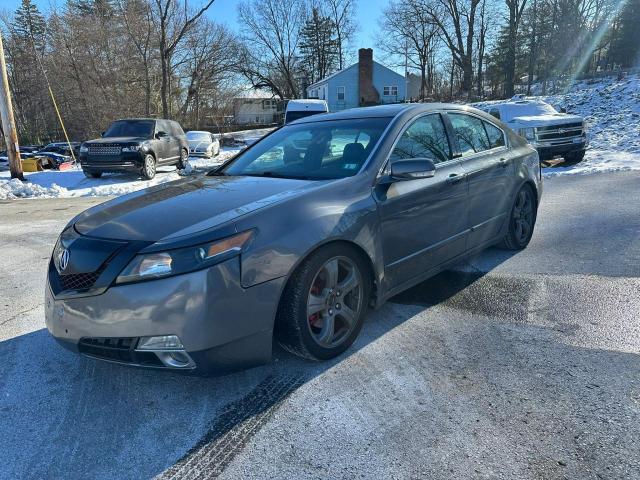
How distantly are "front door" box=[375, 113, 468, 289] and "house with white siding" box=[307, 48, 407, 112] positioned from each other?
47.5 metres

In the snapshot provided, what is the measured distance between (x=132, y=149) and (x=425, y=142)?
12.1 m

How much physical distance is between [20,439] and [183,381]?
866 millimetres

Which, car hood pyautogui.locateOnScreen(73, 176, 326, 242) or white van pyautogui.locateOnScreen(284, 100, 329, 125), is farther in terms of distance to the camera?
white van pyautogui.locateOnScreen(284, 100, 329, 125)

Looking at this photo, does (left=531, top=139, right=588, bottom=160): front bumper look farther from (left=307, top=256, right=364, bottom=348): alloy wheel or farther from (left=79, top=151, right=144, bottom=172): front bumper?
(left=307, top=256, right=364, bottom=348): alloy wheel

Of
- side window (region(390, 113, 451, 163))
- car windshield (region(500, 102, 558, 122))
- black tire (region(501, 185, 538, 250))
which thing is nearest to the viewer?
side window (region(390, 113, 451, 163))

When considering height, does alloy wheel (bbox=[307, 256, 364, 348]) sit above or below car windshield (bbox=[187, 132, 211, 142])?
below

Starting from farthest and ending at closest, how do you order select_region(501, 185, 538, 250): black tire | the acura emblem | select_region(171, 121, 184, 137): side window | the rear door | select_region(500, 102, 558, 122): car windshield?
select_region(171, 121, 184, 137): side window < select_region(500, 102, 558, 122): car windshield < select_region(501, 185, 538, 250): black tire < the rear door < the acura emblem

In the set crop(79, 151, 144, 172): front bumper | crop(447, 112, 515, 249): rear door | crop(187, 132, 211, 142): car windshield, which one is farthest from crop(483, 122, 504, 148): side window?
crop(187, 132, 211, 142): car windshield

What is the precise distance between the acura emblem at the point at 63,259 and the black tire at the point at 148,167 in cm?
1212

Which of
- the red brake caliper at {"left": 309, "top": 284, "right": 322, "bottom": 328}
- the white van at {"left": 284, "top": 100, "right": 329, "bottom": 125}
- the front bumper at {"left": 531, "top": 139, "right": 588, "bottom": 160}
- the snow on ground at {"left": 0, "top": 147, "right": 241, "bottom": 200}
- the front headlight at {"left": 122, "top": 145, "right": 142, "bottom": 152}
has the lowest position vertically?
the snow on ground at {"left": 0, "top": 147, "right": 241, "bottom": 200}

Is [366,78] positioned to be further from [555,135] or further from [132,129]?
[555,135]

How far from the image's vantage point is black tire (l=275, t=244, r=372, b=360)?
2.75 m

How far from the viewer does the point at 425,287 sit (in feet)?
14.3

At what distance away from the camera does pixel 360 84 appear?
165 feet
